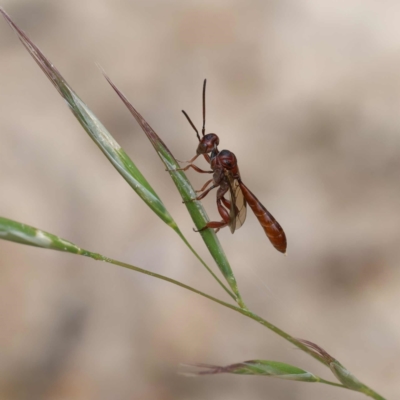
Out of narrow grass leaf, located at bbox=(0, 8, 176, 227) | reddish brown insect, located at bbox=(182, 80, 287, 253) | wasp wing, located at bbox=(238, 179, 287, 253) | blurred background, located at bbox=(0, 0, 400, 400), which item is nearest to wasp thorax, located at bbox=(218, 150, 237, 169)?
reddish brown insect, located at bbox=(182, 80, 287, 253)

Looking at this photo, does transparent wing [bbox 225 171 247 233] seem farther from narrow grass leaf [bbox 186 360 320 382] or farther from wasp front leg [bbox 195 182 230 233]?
narrow grass leaf [bbox 186 360 320 382]

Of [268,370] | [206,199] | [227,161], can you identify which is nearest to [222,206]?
[227,161]

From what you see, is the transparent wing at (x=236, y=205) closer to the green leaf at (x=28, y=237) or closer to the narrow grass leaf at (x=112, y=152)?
the narrow grass leaf at (x=112, y=152)

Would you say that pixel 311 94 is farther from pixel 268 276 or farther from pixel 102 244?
pixel 102 244

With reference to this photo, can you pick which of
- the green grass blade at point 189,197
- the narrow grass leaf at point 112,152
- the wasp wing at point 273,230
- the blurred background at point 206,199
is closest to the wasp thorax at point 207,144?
the wasp wing at point 273,230

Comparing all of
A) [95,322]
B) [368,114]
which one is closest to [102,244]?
[95,322]
